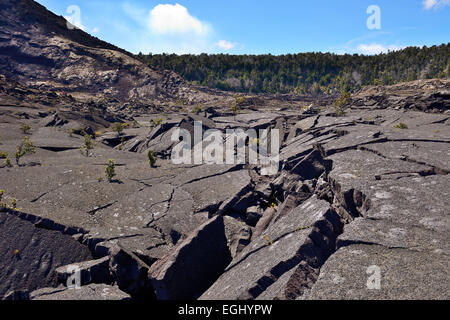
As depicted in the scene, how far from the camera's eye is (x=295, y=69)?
124m

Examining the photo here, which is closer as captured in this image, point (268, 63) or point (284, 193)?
point (284, 193)

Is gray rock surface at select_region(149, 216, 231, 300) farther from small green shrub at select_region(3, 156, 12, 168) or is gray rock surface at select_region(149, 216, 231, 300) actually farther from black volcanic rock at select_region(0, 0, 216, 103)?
black volcanic rock at select_region(0, 0, 216, 103)

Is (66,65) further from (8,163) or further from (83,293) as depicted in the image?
(83,293)

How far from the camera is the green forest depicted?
340ft

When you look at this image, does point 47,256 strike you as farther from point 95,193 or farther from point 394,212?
point 394,212

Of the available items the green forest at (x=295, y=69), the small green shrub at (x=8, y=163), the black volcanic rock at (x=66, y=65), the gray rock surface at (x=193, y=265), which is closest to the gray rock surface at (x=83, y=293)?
the gray rock surface at (x=193, y=265)

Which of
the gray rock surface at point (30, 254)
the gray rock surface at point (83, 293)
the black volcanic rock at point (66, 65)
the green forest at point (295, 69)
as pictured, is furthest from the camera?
the green forest at point (295, 69)

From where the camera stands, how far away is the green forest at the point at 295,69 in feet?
340

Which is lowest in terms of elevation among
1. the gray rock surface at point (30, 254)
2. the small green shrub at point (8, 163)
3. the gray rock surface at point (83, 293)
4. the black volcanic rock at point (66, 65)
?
the gray rock surface at point (83, 293)

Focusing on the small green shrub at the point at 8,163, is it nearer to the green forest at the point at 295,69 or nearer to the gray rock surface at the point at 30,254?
the gray rock surface at the point at 30,254

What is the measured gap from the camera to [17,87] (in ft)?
137

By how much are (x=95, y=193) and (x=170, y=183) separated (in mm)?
3340
